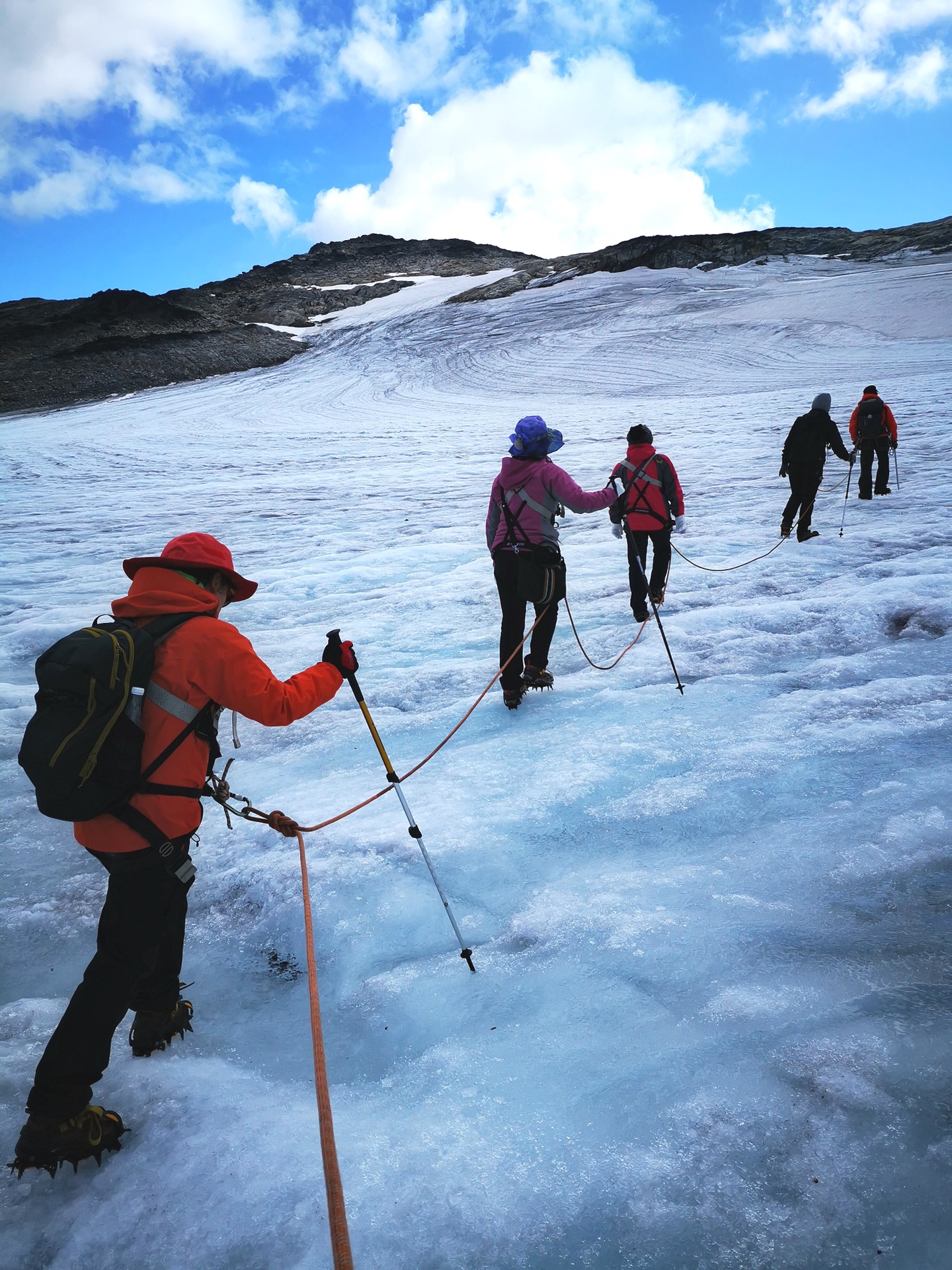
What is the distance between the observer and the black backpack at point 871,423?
8.44m

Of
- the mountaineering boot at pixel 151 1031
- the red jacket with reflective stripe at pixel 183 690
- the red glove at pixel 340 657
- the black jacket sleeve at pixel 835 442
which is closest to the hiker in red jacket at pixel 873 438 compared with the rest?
the black jacket sleeve at pixel 835 442

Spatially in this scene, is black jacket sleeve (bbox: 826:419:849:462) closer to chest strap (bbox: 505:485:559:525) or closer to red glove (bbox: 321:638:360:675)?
chest strap (bbox: 505:485:559:525)

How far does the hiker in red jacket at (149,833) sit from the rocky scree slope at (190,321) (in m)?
31.0

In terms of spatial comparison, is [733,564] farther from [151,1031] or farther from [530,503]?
[151,1031]

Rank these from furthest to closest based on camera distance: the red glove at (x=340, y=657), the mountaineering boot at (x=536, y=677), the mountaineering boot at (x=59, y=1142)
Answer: the mountaineering boot at (x=536, y=677)
the red glove at (x=340, y=657)
the mountaineering boot at (x=59, y=1142)

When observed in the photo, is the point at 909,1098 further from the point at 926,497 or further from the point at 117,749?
the point at 926,497

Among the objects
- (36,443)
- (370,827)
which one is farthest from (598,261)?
(370,827)

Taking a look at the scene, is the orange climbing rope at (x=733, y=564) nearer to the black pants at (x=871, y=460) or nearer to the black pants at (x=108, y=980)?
the black pants at (x=871, y=460)

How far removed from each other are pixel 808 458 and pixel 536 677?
483cm

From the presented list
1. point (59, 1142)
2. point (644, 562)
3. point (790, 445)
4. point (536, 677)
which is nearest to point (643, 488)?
point (644, 562)

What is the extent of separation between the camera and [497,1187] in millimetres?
1843

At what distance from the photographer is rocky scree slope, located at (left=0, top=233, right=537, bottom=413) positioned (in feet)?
98.9

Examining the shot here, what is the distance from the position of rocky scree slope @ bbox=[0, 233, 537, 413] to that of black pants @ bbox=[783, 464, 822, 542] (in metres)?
28.9

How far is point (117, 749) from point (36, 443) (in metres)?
22.4
